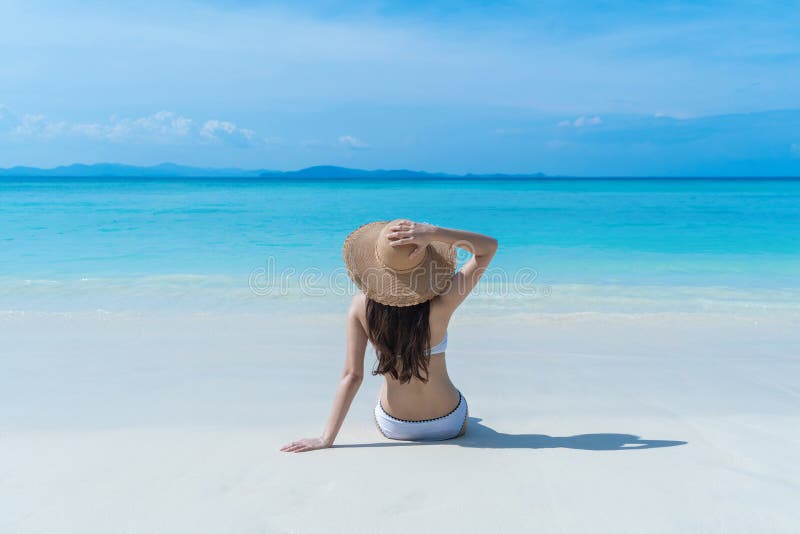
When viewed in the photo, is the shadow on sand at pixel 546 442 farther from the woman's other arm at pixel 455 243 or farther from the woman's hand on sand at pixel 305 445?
the woman's other arm at pixel 455 243

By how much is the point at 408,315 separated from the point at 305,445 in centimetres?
81

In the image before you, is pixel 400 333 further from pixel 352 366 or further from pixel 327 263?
pixel 327 263

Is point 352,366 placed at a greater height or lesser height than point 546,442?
greater

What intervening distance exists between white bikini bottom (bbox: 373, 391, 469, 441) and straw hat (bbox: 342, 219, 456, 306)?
0.71 meters

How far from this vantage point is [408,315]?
8.76ft

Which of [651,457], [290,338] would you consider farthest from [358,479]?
[290,338]

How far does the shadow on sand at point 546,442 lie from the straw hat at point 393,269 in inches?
33.0

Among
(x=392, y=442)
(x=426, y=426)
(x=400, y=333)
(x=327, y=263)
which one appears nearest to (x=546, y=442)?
(x=426, y=426)

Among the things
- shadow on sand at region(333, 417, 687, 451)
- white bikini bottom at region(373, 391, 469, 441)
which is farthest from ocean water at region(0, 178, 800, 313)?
white bikini bottom at region(373, 391, 469, 441)

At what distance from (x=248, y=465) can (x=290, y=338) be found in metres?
2.56

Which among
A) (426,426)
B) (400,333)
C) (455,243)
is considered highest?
(455,243)

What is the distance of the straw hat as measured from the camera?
2494 mm

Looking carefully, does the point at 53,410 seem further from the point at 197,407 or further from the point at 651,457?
the point at 651,457

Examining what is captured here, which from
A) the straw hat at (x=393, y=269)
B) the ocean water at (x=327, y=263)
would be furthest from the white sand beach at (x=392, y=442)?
the ocean water at (x=327, y=263)
